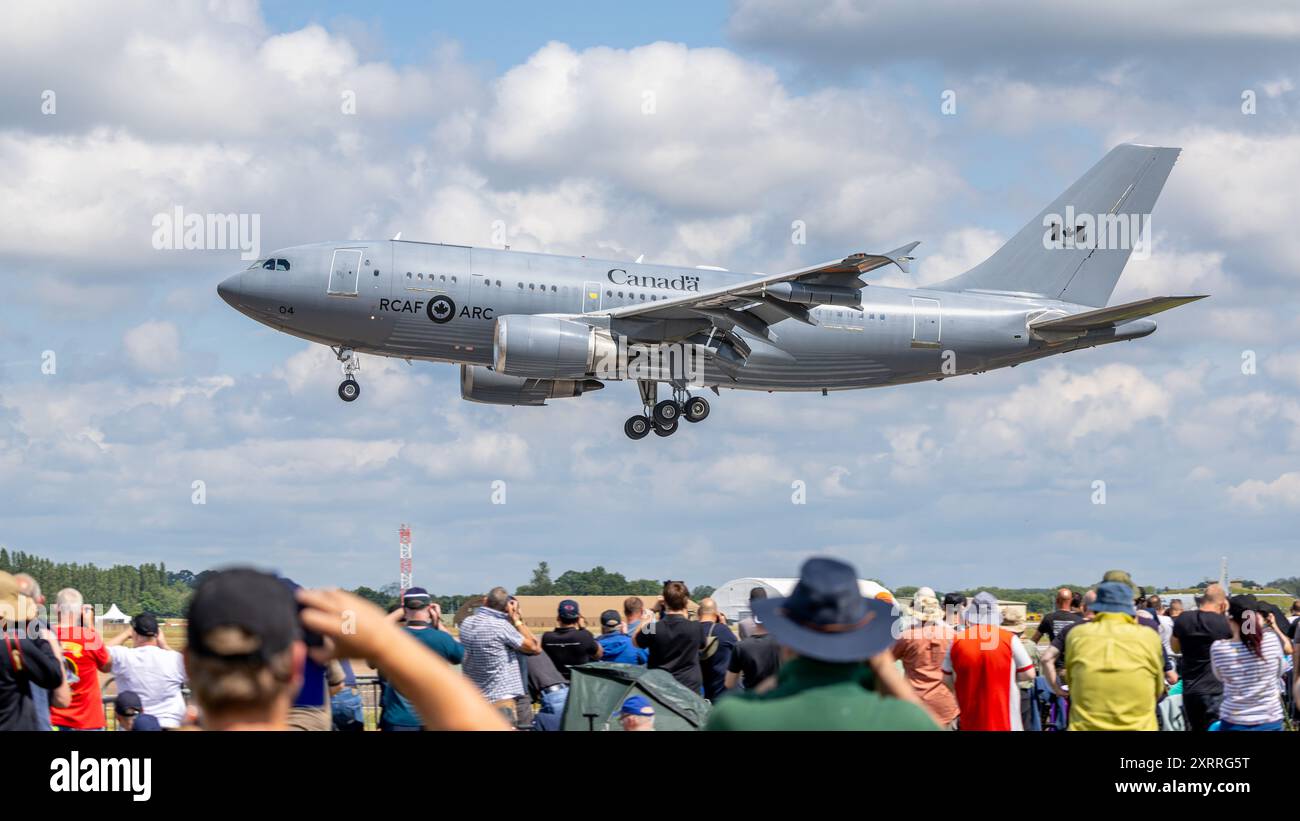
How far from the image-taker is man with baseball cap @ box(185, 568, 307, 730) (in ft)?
13.6

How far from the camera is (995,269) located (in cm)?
4406

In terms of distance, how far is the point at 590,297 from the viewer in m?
36.9

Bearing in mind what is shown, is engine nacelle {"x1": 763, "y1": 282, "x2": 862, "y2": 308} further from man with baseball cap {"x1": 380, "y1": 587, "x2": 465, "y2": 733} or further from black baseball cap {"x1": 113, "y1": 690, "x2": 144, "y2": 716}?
black baseball cap {"x1": 113, "y1": 690, "x2": 144, "y2": 716}

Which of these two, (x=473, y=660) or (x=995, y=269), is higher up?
(x=995, y=269)

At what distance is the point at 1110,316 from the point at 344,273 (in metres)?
21.5

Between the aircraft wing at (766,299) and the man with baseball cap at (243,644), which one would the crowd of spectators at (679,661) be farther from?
the aircraft wing at (766,299)

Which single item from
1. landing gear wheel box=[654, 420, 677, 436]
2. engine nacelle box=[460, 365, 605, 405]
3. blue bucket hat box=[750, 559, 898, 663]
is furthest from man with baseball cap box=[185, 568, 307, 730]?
landing gear wheel box=[654, 420, 677, 436]

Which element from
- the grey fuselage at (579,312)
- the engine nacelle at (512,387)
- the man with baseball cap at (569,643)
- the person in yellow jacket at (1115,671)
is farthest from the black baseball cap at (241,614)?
the engine nacelle at (512,387)

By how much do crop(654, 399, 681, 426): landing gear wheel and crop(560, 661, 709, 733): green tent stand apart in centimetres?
2673

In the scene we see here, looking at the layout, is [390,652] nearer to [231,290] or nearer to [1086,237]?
[231,290]
